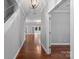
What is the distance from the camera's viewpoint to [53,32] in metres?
11.7

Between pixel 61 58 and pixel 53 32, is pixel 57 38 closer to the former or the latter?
pixel 53 32

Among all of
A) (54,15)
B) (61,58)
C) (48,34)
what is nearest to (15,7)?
(48,34)

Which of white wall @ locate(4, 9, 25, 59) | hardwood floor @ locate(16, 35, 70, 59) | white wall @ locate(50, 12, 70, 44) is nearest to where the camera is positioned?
white wall @ locate(4, 9, 25, 59)

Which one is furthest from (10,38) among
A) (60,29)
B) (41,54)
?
(60,29)

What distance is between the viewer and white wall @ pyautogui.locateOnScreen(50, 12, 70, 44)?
11680 mm

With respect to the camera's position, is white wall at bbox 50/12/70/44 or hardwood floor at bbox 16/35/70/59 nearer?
hardwood floor at bbox 16/35/70/59

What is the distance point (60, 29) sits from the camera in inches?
464

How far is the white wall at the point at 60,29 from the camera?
1168 centimetres

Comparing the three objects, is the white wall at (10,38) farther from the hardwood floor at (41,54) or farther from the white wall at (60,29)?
the white wall at (60,29)

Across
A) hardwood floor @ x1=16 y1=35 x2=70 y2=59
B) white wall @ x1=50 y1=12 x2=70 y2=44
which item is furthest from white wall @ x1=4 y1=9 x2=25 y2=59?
white wall @ x1=50 y1=12 x2=70 y2=44

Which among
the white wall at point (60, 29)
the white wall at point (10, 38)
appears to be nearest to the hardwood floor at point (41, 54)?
the white wall at point (10, 38)

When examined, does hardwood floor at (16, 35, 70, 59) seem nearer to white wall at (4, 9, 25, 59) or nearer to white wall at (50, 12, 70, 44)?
white wall at (4, 9, 25, 59)

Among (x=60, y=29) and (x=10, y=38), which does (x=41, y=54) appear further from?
(x=60, y=29)

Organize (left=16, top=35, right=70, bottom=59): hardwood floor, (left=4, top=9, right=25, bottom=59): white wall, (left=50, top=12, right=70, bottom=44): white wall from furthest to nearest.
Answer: (left=50, top=12, right=70, bottom=44): white wall, (left=16, top=35, right=70, bottom=59): hardwood floor, (left=4, top=9, right=25, bottom=59): white wall
